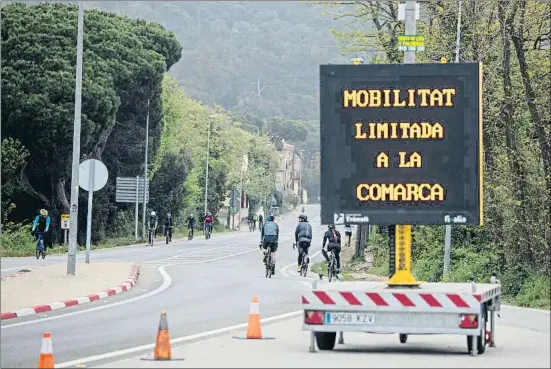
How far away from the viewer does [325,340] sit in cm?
1680

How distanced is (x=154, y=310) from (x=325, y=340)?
8430 mm

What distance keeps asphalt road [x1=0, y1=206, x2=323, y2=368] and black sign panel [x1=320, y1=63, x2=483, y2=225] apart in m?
4.10

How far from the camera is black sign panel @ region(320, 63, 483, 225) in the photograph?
16422 millimetres

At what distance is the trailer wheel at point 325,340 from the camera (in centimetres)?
1677

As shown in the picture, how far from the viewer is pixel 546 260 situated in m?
27.1

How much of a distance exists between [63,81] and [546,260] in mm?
35284

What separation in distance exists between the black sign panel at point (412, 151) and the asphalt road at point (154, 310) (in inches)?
161

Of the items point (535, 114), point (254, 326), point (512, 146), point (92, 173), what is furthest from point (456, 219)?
point (92, 173)

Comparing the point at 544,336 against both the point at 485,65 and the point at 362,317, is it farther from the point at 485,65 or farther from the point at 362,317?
the point at 485,65

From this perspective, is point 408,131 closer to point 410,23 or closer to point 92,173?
point 410,23

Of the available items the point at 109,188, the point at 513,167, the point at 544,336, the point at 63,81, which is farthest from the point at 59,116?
the point at 544,336

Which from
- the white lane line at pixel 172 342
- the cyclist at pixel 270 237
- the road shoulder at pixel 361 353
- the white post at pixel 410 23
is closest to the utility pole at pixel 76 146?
Answer: the cyclist at pixel 270 237

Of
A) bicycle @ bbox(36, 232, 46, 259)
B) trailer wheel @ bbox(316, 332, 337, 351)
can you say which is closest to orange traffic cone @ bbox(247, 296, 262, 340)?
trailer wheel @ bbox(316, 332, 337, 351)

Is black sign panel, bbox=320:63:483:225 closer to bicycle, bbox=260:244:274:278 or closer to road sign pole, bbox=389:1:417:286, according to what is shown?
road sign pole, bbox=389:1:417:286
